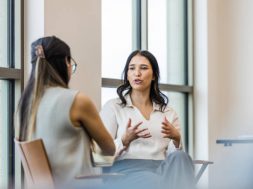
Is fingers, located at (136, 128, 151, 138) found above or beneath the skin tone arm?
beneath

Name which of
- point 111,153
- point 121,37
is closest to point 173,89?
point 121,37

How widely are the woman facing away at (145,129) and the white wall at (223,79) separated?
1846mm

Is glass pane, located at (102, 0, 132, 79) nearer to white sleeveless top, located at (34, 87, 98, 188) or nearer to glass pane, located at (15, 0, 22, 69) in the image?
glass pane, located at (15, 0, 22, 69)

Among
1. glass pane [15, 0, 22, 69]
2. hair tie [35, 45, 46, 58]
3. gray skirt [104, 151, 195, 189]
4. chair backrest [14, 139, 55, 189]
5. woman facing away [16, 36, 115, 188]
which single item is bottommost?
gray skirt [104, 151, 195, 189]

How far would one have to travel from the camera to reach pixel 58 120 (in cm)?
198

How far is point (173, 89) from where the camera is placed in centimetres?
463

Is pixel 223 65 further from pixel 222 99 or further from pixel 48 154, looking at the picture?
pixel 48 154

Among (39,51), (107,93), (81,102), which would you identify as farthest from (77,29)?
(81,102)

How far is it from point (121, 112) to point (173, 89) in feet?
5.72

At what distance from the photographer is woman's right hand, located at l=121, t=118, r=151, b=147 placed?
2.77m

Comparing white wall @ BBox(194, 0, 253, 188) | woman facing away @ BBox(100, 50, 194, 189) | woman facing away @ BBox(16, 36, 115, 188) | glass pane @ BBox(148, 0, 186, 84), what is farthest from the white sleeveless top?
white wall @ BBox(194, 0, 253, 188)

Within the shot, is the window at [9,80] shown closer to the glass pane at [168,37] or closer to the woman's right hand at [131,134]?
the woman's right hand at [131,134]

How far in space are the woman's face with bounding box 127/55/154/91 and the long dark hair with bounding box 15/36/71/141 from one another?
953mm

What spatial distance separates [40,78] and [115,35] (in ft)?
6.22
